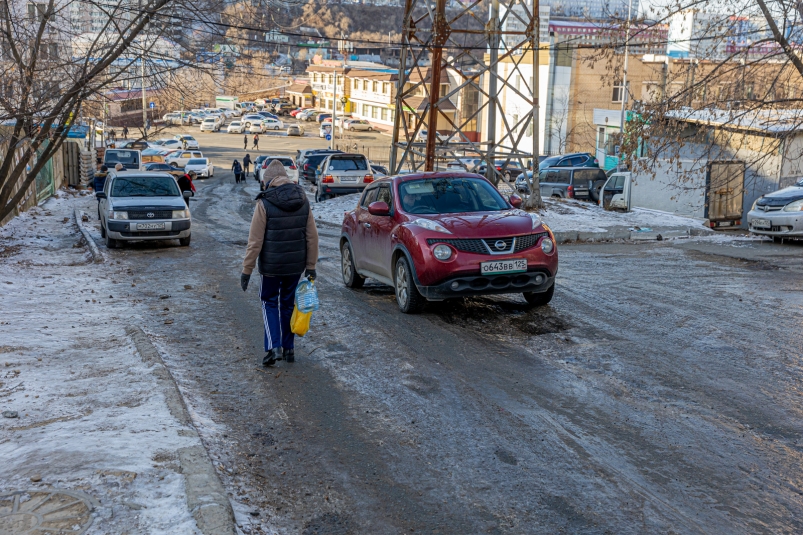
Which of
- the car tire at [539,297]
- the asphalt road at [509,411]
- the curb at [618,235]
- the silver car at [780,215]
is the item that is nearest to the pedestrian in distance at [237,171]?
the curb at [618,235]

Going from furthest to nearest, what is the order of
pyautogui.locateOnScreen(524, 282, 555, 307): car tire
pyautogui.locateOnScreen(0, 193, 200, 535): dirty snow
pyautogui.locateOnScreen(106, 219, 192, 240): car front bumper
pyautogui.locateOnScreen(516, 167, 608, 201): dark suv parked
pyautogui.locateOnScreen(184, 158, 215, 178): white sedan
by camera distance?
pyautogui.locateOnScreen(184, 158, 215, 178): white sedan
pyautogui.locateOnScreen(516, 167, 608, 201): dark suv parked
pyautogui.locateOnScreen(106, 219, 192, 240): car front bumper
pyautogui.locateOnScreen(524, 282, 555, 307): car tire
pyautogui.locateOnScreen(0, 193, 200, 535): dirty snow

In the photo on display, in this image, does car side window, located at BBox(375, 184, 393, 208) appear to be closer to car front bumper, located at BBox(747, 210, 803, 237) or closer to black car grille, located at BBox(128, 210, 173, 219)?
black car grille, located at BBox(128, 210, 173, 219)

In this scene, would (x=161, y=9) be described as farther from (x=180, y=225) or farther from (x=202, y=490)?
(x=202, y=490)

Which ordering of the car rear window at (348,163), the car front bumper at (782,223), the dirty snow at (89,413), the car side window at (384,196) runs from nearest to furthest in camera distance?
the dirty snow at (89,413) < the car side window at (384,196) < the car front bumper at (782,223) < the car rear window at (348,163)

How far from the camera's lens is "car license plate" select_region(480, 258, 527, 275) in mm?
9281

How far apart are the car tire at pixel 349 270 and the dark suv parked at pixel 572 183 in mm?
21170

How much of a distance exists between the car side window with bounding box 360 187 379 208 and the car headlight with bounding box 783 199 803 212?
11168mm

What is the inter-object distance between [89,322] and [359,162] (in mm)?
21255

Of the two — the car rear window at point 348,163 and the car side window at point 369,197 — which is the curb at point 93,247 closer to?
the car side window at point 369,197

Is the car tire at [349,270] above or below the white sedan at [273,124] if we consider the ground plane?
below

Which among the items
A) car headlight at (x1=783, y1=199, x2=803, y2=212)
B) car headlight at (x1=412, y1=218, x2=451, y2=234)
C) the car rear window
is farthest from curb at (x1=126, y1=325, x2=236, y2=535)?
the car rear window

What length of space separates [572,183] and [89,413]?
29.0 metres

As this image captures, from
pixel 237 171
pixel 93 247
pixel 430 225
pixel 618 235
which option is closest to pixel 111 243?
pixel 93 247

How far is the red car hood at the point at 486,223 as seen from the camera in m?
9.44
